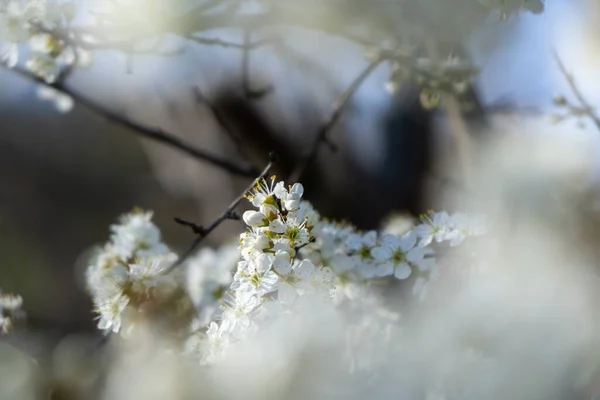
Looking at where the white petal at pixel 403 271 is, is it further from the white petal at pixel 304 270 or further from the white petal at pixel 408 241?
the white petal at pixel 304 270

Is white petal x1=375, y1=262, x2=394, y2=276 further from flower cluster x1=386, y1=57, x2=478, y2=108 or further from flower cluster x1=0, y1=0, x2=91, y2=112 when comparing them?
flower cluster x1=0, y1=0, x2=91, y2=112

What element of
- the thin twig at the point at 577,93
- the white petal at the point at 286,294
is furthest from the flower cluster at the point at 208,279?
the thin twig at the point at 577,93

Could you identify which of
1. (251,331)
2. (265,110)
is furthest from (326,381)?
(265,110)

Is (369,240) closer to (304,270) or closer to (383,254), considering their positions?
(383,254)

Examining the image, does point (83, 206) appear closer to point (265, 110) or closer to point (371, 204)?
point (265, 110)

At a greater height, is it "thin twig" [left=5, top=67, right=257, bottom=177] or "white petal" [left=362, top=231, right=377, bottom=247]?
"thin twig" [left=5, top=67, right=257, bottom=177]

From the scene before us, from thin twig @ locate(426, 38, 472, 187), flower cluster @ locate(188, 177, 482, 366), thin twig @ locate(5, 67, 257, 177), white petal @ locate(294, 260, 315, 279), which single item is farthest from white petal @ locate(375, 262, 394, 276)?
thin twig @ locate(426, 38, 472, 187)

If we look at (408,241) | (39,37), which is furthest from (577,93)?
(39,37)
